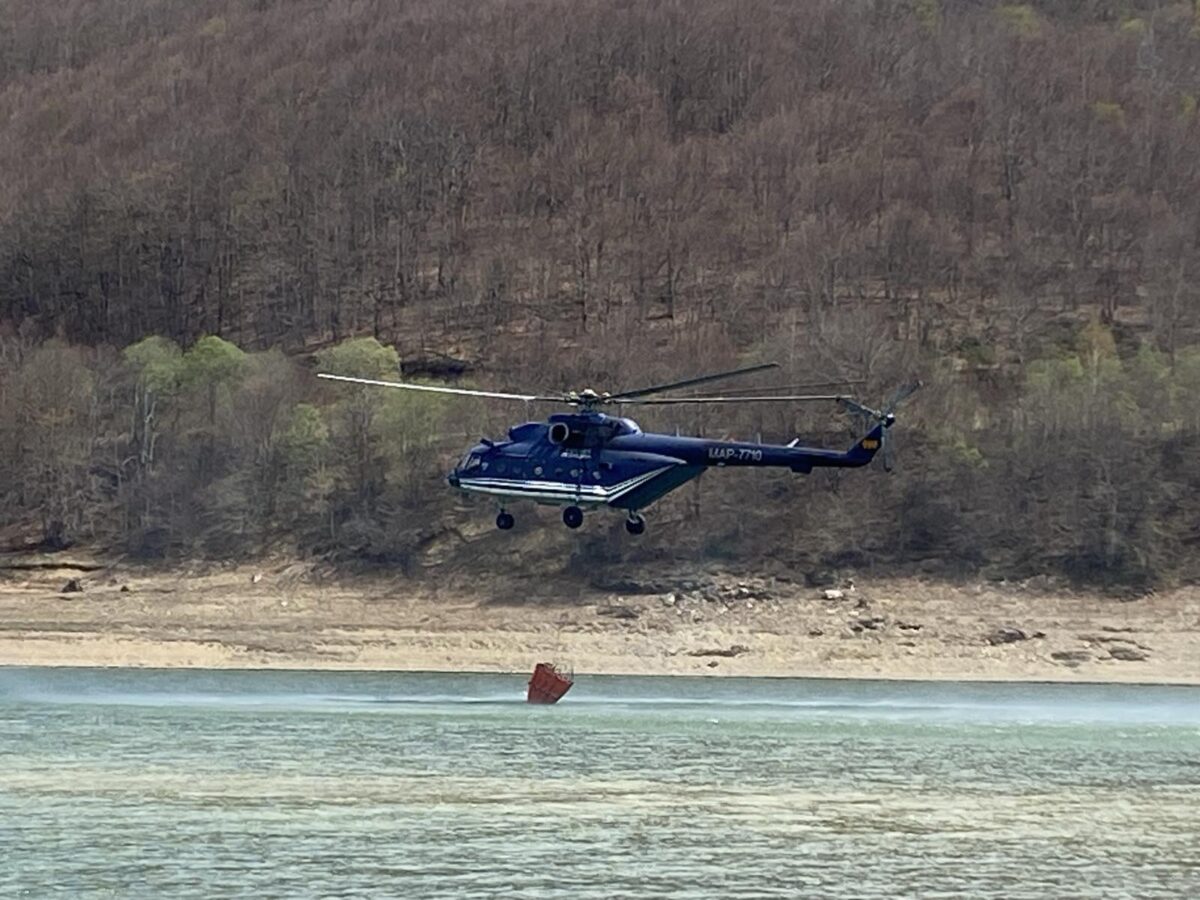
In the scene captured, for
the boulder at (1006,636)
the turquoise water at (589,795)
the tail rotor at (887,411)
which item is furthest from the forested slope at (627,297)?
the tail rotor at (887,411)

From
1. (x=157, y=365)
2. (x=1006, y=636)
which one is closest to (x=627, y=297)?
(x=157, y=365)

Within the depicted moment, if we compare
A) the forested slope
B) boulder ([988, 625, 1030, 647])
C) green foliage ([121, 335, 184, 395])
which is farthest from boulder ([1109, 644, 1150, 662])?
green foliage ([121, 335, 184, 395])

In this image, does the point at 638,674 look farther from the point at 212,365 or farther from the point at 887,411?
the point at 212,365

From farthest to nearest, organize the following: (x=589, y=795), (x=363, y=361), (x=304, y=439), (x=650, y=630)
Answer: (x=363, y=361), (x=304, y=439), (x=650, y=630), (x=589, y=795)

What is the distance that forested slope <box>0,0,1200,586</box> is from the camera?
107 meters

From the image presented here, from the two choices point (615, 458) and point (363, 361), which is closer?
point (615, 458)

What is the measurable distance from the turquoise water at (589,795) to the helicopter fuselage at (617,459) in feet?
21.7

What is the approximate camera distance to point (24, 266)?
6604 inches

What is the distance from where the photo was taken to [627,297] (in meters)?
147

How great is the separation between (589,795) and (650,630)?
4465 centimetres

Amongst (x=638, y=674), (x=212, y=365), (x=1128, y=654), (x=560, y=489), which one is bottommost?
(x=638, y=674)

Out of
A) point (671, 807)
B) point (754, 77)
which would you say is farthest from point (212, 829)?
point (754, 77)

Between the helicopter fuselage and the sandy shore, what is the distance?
27050 millimetres

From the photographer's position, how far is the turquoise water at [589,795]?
4156 centimetres
